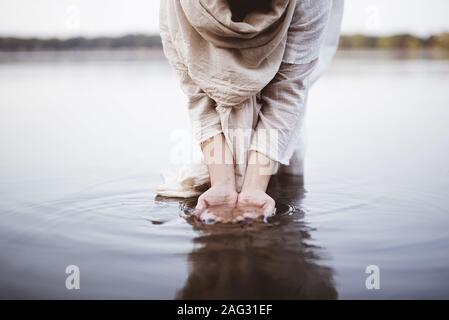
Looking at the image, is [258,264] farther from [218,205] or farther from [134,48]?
[134,48]

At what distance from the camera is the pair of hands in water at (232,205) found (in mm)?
1185

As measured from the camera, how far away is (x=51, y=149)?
1996 millimetres

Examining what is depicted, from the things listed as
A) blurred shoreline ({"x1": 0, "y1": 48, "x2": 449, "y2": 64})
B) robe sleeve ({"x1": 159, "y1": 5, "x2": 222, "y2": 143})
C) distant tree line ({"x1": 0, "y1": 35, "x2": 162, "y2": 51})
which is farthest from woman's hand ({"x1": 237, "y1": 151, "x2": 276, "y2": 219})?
distant tree line ({"x1": 0, "y1": 35, "x2": 162, "y2": 51})

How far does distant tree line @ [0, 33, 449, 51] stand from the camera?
7105mm

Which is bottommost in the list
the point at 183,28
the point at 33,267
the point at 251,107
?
the point at 33,267

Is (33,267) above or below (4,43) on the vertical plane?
below

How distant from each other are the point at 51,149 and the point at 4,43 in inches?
239

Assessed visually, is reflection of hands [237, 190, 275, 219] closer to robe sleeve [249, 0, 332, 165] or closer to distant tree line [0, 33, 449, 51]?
robe sleeve [249, 0, 332, 165]

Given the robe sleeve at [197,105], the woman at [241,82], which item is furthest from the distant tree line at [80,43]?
the woman at [241,82]

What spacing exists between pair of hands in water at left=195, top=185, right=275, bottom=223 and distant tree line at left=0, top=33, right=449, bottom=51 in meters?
6.43

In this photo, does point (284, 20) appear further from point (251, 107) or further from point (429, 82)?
point (429, 82)

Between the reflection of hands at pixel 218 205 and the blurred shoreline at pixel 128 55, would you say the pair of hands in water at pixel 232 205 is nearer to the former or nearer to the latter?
the reflection of hands at pixel 218 205

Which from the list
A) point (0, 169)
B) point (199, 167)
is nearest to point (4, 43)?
point (0, 169)

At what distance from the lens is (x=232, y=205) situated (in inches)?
50.0
